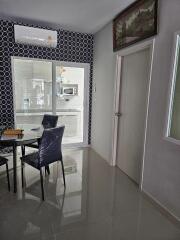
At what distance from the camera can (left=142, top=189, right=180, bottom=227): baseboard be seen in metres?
1.97

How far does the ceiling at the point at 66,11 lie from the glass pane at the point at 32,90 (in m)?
0.89

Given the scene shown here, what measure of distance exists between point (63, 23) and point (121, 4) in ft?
4.26

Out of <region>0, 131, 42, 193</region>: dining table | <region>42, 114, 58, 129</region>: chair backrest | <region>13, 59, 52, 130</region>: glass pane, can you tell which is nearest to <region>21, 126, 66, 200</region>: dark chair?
<region>0, 131, 42, 193</region>: dining table

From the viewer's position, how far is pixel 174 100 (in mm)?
1989

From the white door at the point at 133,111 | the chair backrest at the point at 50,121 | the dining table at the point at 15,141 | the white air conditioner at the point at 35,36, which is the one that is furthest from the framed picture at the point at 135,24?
the dining table at the point at 15,141

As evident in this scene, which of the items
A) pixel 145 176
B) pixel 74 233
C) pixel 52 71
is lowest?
pixel 74 233

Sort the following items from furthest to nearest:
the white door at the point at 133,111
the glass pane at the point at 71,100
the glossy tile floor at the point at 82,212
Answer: the glass pane at the point at 71,100
the white door at the point at 133,111
the glossy tile floor at the point at 82,212

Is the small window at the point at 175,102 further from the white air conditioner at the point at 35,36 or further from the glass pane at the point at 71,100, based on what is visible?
the glass pane at the point at 71,100

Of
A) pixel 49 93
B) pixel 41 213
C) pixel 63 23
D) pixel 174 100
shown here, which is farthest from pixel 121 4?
pixel 41 213

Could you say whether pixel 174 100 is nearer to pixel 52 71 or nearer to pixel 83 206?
pixel 83 206

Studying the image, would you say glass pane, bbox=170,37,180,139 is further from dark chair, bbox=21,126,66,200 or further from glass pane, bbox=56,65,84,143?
glass pane, bbox=56,65,84,143

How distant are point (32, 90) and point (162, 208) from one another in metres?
3.32

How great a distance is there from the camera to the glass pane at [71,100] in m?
4.20

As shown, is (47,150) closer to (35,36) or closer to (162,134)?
(162,134)
